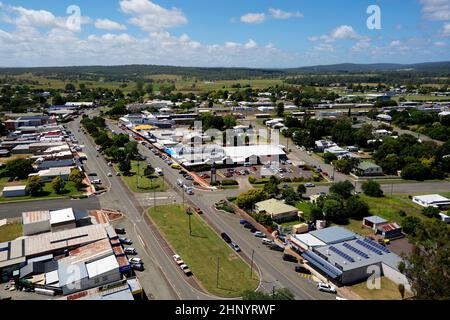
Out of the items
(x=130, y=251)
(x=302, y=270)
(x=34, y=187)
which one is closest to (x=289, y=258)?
(x=302, y=270)

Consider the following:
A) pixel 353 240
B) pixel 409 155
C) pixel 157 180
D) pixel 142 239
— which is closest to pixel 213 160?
pixel 157 180

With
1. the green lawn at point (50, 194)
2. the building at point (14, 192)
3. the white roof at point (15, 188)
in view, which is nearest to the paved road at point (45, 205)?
the green lawn at point (50, 194)

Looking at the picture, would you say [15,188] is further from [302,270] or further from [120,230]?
[302,270]

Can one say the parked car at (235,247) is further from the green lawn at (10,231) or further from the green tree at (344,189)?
the green lawn at (10,231)
